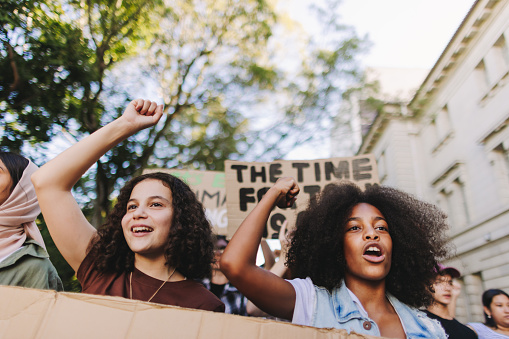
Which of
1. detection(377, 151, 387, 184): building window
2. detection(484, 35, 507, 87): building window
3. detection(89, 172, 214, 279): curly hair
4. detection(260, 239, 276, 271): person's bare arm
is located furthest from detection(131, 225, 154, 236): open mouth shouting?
detection(377, 151, 387, 184): building window

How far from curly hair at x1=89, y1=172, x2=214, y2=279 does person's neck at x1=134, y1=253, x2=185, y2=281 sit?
0.03 m

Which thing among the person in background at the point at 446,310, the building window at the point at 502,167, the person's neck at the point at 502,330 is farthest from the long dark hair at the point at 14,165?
the building window at the point at 502,167

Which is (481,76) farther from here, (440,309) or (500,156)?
(440,309)

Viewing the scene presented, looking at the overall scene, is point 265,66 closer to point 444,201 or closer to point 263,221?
point 444,201

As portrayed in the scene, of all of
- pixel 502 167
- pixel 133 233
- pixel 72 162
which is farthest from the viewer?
pixel 502 167

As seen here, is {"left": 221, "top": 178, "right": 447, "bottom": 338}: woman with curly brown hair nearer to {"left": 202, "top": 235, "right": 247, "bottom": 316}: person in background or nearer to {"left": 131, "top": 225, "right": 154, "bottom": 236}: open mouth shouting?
{"left": 131, "top": 225, "right": 154, "bottom": 236}: open mouth shouting

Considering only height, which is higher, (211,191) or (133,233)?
(211,191)

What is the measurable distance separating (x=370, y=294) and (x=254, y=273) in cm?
63

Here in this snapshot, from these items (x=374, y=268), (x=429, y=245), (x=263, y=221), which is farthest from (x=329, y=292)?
(x=429, y=245)

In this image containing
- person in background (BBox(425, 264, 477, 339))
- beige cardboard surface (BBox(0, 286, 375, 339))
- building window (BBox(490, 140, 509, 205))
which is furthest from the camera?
building window (BBox(490, 140, 509, 205))

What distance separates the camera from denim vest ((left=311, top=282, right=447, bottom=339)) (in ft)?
5.50

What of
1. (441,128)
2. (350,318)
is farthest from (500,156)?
(350,318)

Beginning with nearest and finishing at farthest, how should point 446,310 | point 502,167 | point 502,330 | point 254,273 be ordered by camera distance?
point 254,273, point 446,310, point 502,330, point 502,167

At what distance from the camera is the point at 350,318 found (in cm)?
170
